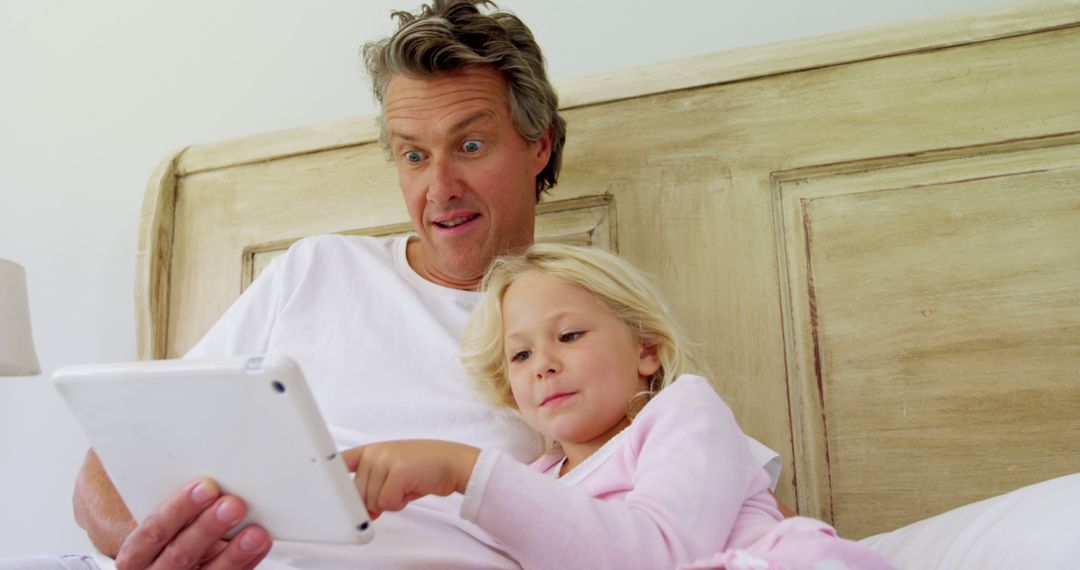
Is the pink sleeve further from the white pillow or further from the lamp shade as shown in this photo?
the lamp shade

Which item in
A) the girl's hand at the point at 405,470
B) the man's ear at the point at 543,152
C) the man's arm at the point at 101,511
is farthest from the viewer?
the man's ear at the point at 543,152

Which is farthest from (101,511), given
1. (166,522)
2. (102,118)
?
(102,118)

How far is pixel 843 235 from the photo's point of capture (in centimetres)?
137

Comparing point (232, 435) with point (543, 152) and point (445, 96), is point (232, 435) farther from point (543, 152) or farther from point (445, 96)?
point (543, 152)

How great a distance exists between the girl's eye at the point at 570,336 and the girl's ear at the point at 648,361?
0.09 meters

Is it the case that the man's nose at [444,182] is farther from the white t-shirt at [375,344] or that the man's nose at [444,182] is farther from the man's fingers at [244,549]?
the man's fingers at [244,549]

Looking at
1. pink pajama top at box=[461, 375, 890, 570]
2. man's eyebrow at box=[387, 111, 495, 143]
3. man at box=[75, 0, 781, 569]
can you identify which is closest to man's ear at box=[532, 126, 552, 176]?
man at box=[75, 0, 781, 569]

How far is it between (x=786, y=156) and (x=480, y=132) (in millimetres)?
449

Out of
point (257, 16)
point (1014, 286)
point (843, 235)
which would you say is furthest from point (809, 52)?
point (257, 16)

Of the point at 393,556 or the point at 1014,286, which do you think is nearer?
the point at 393,556

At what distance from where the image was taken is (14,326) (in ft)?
5.52

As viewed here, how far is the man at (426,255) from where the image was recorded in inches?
50.5

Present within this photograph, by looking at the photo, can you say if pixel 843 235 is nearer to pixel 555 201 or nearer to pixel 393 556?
pixel 555 201

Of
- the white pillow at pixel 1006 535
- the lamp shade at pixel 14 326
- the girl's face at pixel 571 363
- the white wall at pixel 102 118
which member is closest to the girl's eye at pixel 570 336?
the girl's face at pixel 571 363
